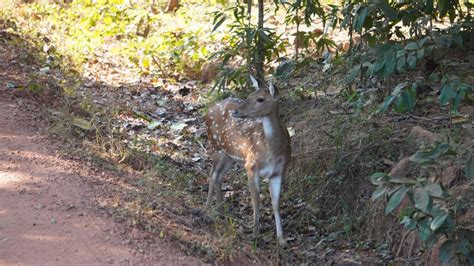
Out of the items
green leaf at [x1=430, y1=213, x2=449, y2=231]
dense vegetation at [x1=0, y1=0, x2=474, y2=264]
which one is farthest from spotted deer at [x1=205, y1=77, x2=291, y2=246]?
green leaf at [x1=430, y1=213, x2=449, y2=231]

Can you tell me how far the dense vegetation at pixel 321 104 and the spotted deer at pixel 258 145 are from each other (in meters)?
0.33

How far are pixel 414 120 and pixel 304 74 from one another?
118 inches

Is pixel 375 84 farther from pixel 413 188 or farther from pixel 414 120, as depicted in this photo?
pixel 413 188

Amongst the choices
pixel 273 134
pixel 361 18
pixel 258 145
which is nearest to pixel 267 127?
pixel 273 134

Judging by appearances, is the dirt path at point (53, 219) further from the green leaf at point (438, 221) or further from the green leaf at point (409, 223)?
the green leaf at point (438, 221)

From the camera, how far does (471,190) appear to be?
6.82 meters

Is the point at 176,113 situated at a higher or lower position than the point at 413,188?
lower

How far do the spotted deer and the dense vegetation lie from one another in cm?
33

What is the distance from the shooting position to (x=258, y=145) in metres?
8.09

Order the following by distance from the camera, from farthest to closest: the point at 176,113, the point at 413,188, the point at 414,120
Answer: the point at 176,113 < the point at 414,120 < the point at 413,188

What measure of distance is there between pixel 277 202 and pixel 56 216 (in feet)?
8.04

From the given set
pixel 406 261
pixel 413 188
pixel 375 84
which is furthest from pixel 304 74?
pixel 413 188

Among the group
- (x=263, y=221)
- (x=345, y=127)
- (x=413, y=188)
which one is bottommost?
(x=263, y=221)

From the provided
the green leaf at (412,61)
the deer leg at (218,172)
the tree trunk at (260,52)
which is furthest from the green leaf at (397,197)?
the tree trunk at (260,52)
